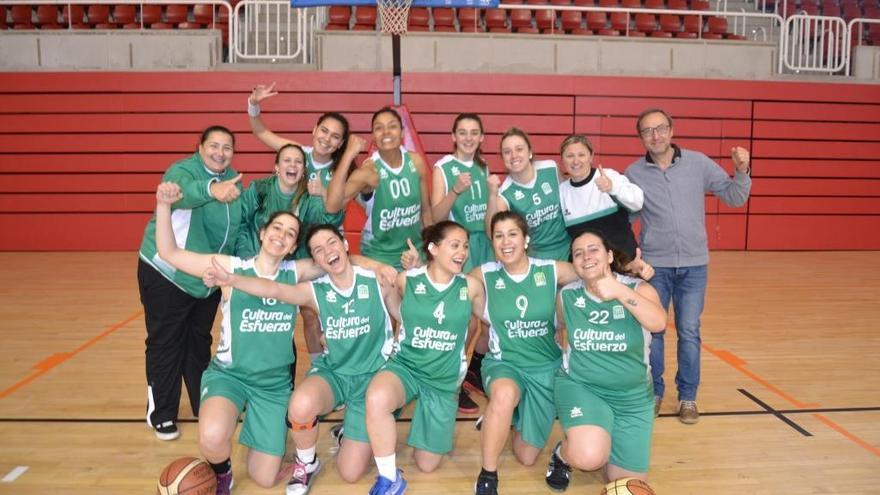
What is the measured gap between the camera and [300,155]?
3666mm

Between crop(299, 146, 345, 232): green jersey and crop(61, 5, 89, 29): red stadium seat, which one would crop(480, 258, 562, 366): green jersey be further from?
crop(61, 5, 89, 29): red stadium seat

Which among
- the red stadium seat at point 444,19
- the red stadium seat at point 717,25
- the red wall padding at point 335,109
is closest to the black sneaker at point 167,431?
the red wall padding at point 335,109

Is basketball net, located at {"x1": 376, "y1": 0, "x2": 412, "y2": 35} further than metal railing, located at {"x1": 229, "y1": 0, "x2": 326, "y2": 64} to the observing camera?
No

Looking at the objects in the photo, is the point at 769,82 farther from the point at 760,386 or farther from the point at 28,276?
the point at 28,276

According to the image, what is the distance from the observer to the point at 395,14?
19.2 feet

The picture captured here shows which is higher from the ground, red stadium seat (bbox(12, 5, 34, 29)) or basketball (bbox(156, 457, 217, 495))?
red stadium seat (bbox(12, 5, 34, 29))

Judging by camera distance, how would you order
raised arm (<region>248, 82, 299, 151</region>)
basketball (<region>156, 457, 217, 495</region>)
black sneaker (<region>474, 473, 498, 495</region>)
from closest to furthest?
basketball (<region>156, 457, 217, 495</region>)
black sneaker (<region>474, 473, 498, 495</region>)
raised arm (<region>248, 82, 299, 151</region>)

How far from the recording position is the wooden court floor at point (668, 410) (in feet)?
10.5

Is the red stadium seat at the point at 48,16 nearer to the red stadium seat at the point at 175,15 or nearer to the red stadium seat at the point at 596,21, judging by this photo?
the red stadium seat at the point at 175,15

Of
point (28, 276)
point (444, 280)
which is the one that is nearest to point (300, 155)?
point (444, 280)

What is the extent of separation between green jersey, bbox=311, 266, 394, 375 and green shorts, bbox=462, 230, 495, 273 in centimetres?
93

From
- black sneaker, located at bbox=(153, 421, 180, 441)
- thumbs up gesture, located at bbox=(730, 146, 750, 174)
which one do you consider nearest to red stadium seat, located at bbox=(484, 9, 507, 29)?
thumbs up gesture, located at bbox=(730, 146, 750, 174)

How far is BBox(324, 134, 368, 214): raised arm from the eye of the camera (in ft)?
12.6

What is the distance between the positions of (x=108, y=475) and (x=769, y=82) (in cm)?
988
